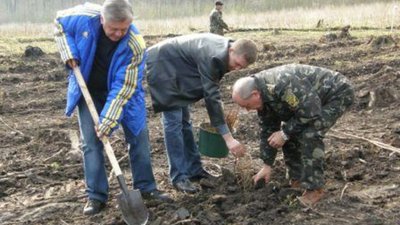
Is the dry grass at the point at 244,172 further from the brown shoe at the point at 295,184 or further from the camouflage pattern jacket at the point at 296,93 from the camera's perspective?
the camouflage pattern jacket at the point at 296,93

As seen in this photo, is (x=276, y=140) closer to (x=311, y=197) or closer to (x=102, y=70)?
(x=311, y=197)

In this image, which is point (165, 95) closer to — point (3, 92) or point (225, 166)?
point (225, 166)

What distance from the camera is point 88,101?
14.4ft

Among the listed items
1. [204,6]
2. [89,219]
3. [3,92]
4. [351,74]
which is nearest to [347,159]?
[89,219]

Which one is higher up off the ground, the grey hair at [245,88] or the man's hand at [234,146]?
the grey hair at [245,88]

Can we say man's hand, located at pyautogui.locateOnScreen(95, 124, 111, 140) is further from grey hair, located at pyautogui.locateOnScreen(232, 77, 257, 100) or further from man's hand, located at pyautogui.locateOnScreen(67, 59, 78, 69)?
grey hair, located at pyautogui.locateOnScreen(232, 77, 257, 100)

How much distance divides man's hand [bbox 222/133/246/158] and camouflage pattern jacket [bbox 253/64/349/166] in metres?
0.36

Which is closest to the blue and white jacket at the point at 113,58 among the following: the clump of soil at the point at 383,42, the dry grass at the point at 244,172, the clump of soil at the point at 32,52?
the dry grass at the point at 244,172

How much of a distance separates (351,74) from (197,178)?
616 centimetres

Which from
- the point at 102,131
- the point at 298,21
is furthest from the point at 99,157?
the point at 298,21

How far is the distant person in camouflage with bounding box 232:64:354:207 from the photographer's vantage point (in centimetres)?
445

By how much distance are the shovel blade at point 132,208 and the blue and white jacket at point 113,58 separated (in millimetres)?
514

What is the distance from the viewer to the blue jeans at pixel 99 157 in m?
4.63

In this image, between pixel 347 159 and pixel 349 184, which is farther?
pixel 347 159
